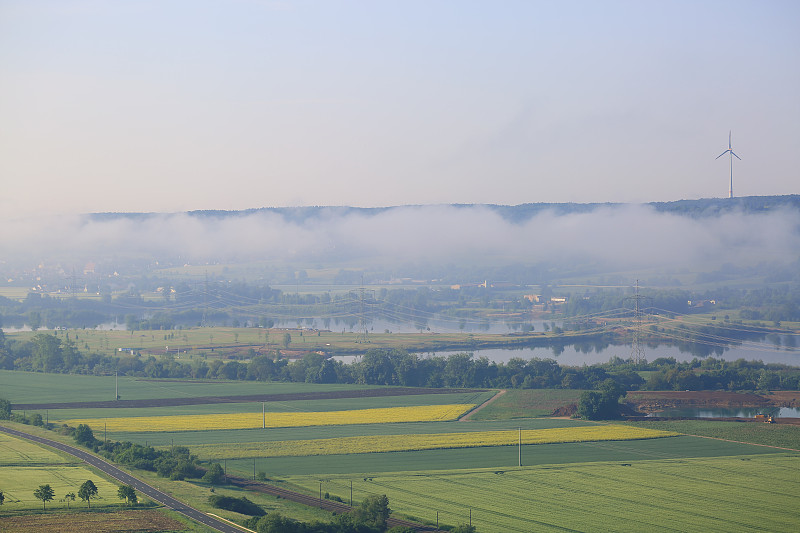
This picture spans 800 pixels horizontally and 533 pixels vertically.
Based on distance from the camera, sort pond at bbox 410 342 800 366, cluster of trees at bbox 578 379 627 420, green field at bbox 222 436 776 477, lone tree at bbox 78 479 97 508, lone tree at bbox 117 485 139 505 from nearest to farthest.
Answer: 1. lone tree at bbox 78 479 97 508
2. lone tree at bbox 117 485 139 505
3. green field at bbox 222 436 776 477
4. cluster of trees at bbox 578 379 627 420
5. pond at bbox 410 342 800 366

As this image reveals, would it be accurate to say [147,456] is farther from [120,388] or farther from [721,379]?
[721,379]

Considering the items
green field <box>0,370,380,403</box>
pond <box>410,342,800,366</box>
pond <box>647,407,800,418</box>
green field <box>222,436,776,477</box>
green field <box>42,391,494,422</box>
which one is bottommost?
pond <box>647,407,800,418</box>

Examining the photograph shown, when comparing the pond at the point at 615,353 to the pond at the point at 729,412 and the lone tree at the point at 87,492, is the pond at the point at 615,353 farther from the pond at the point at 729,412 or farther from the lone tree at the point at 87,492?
the lone tree at the point at 87,492

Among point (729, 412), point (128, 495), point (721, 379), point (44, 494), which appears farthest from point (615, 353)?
point (44, 494)

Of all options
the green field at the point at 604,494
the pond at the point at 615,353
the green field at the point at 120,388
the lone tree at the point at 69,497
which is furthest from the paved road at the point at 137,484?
the pond at the point at 615,353

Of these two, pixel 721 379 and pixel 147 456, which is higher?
pixel 721 379

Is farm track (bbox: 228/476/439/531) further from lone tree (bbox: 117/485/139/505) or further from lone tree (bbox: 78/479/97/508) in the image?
lone tree (bbox: 78/479/97/508)

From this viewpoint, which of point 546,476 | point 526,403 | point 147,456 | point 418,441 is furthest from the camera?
point 526,403

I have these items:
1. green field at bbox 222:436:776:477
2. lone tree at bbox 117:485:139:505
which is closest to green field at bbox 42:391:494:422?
green field at bbox 222:436:776:477
